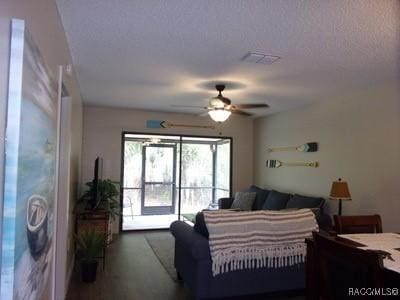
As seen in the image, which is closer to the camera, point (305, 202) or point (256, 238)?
point (256, 238)

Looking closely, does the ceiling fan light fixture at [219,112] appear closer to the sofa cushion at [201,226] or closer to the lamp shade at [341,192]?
the sofa cushion at [201,226]

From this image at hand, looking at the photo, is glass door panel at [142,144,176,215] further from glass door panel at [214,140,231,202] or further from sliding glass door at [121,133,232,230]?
glass door panel at [214,140,231,202]

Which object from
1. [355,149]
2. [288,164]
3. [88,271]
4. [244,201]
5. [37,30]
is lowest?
[88,271]

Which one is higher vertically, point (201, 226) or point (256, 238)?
point (201, 226)

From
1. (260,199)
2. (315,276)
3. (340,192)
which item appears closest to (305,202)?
(340,192)

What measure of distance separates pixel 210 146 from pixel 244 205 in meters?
1.67

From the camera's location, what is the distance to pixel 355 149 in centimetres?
432

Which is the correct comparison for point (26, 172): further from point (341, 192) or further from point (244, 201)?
point (244, 201)

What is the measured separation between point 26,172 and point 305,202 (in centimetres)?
425

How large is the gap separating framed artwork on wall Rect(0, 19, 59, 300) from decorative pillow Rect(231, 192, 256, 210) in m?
4.52

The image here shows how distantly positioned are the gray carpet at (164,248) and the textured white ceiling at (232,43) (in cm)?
246

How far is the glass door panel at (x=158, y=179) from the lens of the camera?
21.8 feet

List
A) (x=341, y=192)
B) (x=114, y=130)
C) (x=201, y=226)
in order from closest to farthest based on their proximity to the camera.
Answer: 1. (x=201, y=226)
2. (x=341, y=192)
3. (x=114, y=130)

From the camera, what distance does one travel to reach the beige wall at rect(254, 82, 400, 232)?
3.78 meters
